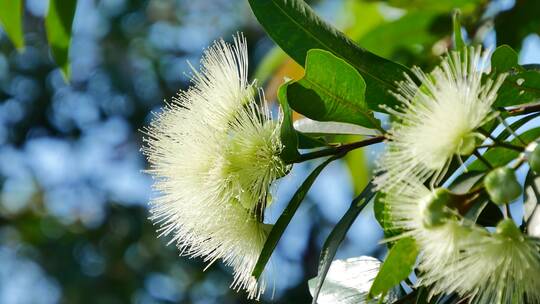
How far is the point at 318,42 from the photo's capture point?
1216 mm

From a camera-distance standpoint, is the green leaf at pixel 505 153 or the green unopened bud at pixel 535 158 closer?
the green unopened bud at pixel 535 158

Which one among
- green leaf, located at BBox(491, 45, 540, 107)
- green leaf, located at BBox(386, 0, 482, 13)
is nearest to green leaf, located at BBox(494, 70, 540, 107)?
green leaf, located at BBox(491, 45, 540, 107)

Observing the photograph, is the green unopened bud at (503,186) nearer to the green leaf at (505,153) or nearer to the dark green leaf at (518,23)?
the green leaf at (505,153)

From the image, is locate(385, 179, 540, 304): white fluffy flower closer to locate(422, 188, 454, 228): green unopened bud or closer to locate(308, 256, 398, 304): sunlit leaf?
locate(422, 188, 454, 228): green unopened bud

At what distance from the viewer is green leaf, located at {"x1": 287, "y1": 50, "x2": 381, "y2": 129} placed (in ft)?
3.76

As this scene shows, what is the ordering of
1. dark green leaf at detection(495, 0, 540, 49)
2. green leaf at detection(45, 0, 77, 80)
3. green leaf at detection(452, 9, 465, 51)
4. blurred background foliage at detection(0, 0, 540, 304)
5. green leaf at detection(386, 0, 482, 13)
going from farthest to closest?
blurred background foliage at detection(0, 0, 540, 304) < green leaf at detection(386, 0, 482, 13) < dark green leaf at detection(495, 0, 540, 49) < green leaf at detection(45, 0, 77, 80) < green leaf at detection(452, 9, 465, 51)

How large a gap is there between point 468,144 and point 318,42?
0.31 m

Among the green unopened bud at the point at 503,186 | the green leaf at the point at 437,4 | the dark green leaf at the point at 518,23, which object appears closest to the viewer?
the green unopened bud at the point at 503,186

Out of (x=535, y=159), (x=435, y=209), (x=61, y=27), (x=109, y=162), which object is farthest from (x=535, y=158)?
(x=109, y=162)

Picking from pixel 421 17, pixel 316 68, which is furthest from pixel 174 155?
pixel 421 17

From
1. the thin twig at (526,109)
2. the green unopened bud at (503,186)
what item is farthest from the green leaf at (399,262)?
the thin twig at (526,109)

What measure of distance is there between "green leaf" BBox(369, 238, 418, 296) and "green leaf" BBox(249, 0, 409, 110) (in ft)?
0.80

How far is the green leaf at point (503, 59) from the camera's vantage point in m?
1.10

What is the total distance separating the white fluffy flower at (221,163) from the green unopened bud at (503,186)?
305mm
